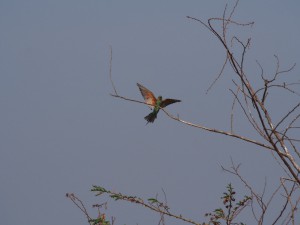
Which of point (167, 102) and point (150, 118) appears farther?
point (150, 118)

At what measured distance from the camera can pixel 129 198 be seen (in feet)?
11.3

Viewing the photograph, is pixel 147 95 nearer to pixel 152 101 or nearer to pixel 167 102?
pixel 152 101

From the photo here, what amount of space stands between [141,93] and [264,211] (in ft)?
5.17

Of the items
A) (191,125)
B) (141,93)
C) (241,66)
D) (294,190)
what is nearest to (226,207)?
(294,190)

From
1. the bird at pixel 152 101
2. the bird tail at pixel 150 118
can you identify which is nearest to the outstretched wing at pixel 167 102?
the bird at pixel 152 101

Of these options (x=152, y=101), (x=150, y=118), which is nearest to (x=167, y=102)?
(x=152, y=101)

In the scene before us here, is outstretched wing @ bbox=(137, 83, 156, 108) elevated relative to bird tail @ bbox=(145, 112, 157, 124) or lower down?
elevated

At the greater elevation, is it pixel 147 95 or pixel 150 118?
pixel 147 95

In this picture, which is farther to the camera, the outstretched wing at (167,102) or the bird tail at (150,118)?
the bird tail at (150,118)

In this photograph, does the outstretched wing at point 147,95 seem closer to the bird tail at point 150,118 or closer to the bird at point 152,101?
the bird at point 152,101

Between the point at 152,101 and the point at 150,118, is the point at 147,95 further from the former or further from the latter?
the point at 150,118

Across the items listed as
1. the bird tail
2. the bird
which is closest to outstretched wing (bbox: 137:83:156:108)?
the bird

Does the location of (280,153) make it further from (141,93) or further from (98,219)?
(98,219)

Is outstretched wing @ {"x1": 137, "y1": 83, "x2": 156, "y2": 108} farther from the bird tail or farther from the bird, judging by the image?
the bird tail
